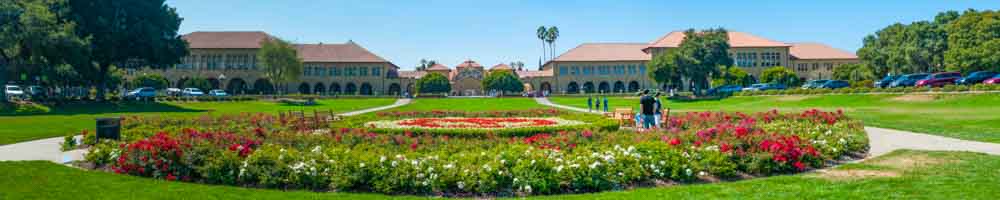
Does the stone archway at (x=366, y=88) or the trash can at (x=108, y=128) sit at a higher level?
the stone archway at (x=366, y=88)

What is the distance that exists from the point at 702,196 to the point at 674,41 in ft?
271

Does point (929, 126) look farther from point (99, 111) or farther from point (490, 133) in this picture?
point (99, 111)

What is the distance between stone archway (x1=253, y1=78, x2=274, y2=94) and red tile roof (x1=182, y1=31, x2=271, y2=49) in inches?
200

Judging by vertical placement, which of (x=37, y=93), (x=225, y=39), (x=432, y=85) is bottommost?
(x=37, y=93)

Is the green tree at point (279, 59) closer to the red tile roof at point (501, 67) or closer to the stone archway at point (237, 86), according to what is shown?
the stone archway at point (237, 86)

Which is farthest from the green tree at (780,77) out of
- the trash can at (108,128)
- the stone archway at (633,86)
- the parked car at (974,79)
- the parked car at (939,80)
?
the trash can at (108,128)

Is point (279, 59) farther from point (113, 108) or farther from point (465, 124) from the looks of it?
point (465, 124)

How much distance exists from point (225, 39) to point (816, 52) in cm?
8524

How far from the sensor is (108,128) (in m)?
13.7

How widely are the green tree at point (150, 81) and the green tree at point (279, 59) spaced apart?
56.5 feet

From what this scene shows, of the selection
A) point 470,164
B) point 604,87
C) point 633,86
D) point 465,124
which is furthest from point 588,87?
point 470,164

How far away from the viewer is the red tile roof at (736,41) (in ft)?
283

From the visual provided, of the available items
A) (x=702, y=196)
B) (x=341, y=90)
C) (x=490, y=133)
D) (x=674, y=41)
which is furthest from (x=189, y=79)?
(x=702, y=196)

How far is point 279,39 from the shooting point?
68688mm
